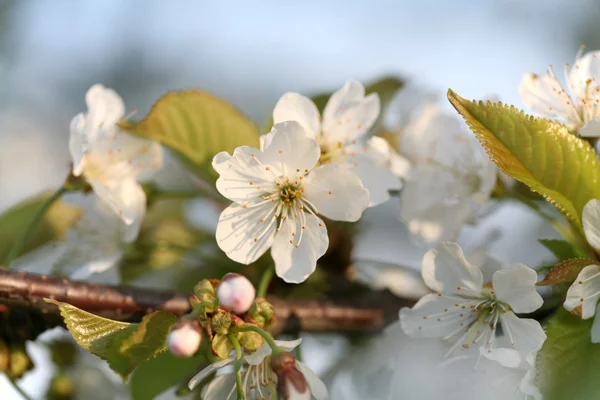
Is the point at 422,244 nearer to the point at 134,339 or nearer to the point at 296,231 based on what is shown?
the point at 296,231

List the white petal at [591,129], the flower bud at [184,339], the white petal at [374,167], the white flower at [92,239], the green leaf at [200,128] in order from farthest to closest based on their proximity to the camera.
Result: the white flower at [92,239] < the green leaf at [200,128] < the white petal at [374,167] < the white petal at [591,129] < the flower bud at [184,339]

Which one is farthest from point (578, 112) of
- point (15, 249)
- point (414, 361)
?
point (15, 249)

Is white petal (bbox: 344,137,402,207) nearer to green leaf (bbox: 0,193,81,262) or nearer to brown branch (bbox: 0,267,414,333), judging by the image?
brown branch (bbox: 0,267,414,333)

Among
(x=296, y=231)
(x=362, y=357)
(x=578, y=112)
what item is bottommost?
(x=362, y=357)

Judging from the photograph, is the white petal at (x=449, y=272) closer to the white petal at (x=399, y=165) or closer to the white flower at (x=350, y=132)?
the white flower at (x=350, y=132)

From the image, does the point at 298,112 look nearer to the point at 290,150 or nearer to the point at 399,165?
the point at 290,150

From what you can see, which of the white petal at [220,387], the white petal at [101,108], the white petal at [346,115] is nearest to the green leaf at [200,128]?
the white petal at [101,108]
